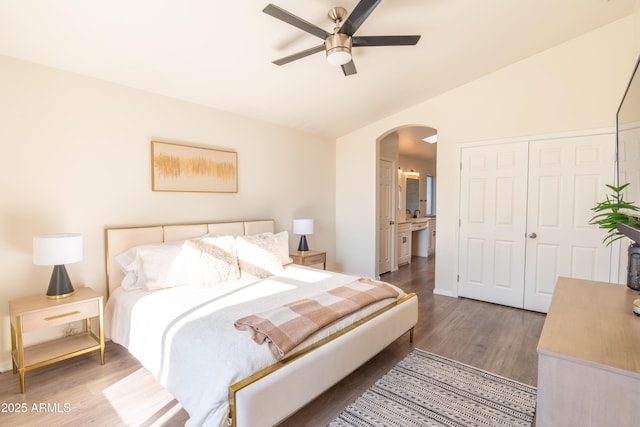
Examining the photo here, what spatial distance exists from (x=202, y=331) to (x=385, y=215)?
4344mm

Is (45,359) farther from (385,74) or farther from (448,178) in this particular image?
(448,178)

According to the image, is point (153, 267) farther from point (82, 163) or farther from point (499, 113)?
point (499, 113)

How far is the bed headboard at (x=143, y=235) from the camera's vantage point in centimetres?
280

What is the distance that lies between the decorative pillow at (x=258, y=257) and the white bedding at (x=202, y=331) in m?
0.13

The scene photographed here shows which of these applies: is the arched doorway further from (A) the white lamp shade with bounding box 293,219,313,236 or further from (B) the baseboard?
(A) the white lamp shade with bounding box 293,219,313,236

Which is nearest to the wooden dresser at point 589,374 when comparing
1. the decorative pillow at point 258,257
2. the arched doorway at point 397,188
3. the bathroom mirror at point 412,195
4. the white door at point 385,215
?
the decorative pillow at point 258,257

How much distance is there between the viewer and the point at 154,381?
7.46 feet

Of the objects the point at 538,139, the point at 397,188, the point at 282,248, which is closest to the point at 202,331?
the point at 282,248

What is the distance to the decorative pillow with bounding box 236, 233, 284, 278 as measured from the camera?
10.1 ft

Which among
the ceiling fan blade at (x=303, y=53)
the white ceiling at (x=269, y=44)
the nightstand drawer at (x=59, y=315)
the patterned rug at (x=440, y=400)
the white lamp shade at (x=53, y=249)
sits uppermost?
the white ceiling at (x=269, y=44)

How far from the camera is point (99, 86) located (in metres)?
2.75

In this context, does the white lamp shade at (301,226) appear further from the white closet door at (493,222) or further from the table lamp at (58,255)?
the table lamp at (58,255)

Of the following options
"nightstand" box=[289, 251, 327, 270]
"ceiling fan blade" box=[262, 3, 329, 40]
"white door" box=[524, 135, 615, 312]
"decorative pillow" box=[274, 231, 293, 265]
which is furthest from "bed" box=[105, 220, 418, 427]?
"white door" box=[524, 135, 615, 312]

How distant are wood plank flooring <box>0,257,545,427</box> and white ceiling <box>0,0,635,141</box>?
2449mm
